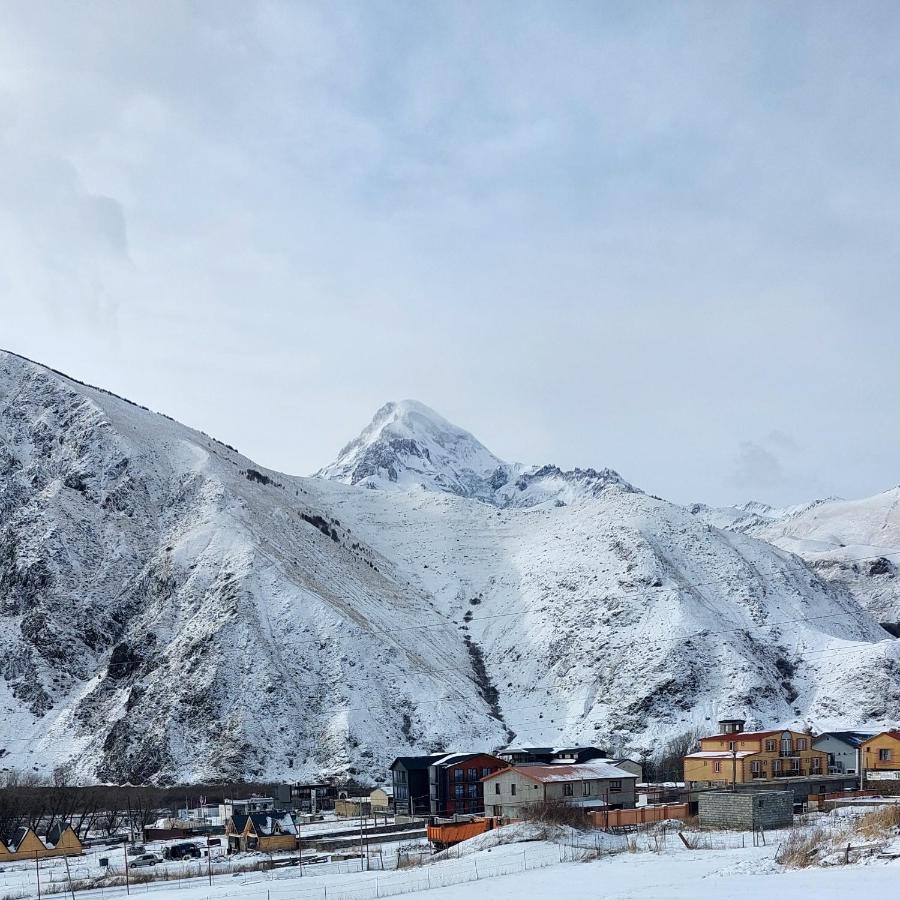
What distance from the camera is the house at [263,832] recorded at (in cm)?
6106

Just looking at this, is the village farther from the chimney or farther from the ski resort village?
the ski resort village

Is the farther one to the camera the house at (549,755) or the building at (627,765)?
the building at (627,765)

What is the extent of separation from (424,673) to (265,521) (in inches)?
Answer: 1427

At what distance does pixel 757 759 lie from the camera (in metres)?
80.1

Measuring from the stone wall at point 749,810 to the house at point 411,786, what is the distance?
101 ft

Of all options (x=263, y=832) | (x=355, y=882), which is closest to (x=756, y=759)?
(x=263, y=832)

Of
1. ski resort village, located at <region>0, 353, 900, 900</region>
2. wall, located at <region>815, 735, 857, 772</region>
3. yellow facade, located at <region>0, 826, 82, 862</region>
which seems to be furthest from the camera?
wall, located at <region>815, 735, 857, 772</region>

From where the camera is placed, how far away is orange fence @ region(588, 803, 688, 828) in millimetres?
57875

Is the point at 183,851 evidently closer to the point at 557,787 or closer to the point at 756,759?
the point at 557,787

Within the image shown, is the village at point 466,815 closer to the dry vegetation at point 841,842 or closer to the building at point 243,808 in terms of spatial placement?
the building at point 243,808

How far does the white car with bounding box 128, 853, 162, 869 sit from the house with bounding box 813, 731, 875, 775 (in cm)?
5808

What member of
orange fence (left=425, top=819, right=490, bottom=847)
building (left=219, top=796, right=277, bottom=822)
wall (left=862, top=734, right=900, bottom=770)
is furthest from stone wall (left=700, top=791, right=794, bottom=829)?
wall (left=862, top=734, right=900, bottom=770)

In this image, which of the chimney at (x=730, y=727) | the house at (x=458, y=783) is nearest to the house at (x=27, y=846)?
the house at (x=458, y=783)

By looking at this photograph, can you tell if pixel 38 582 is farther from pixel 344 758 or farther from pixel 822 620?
pixel 822 620
